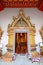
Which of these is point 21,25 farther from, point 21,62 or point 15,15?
point 21,62

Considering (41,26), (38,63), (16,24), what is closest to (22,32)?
(16,24)

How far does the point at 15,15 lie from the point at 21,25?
700 millimetres

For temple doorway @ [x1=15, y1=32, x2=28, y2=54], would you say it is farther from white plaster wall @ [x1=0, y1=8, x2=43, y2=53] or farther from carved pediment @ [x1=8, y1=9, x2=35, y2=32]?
white plaster wall @ [x1=0, y1=8, x2=43, y2=53]

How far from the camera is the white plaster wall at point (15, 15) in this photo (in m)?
8.82

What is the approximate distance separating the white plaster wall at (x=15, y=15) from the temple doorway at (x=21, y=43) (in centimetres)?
62

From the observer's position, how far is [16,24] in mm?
8922

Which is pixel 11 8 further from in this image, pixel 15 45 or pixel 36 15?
pixel 15 45

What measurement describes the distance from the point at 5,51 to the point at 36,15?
2731 millimetres

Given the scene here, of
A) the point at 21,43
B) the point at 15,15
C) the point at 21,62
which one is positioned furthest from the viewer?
the point at 15,15

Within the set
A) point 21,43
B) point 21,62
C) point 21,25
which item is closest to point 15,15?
point 21,25

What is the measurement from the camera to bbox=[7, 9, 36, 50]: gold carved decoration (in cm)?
866

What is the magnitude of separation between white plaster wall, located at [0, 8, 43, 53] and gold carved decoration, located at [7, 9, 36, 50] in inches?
7.7

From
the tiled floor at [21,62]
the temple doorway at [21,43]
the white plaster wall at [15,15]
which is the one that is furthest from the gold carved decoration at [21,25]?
the tiled floor at [21,62]

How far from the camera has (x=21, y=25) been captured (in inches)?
349
